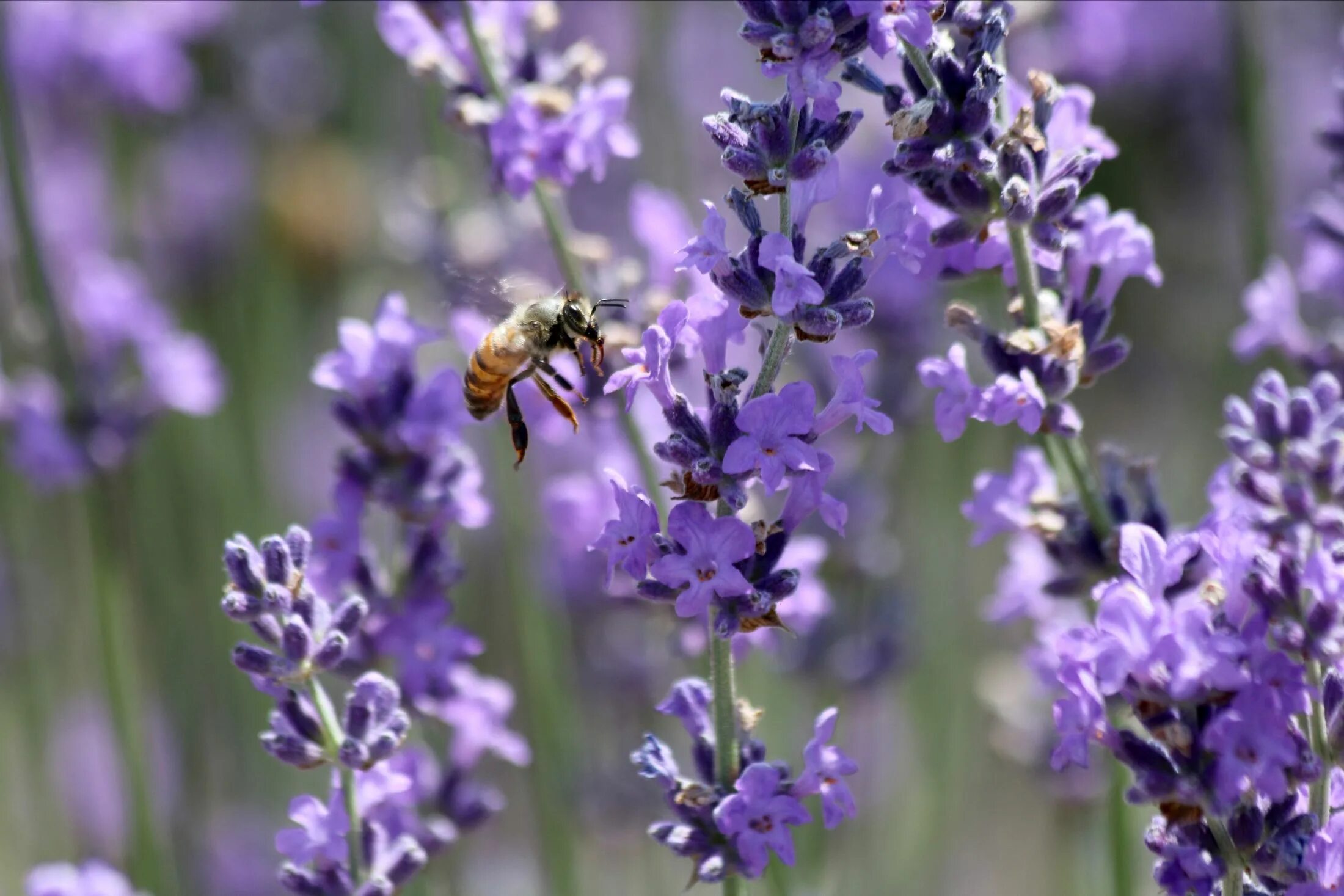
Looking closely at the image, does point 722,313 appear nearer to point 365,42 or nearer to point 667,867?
point 667,867

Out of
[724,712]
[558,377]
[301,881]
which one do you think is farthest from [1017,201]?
[301,881]

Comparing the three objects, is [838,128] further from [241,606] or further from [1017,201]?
[241,606]

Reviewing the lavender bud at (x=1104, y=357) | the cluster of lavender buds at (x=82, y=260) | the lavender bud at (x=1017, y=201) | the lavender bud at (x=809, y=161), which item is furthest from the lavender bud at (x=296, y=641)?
the cluster of lavender buds at (x=82, y=260)

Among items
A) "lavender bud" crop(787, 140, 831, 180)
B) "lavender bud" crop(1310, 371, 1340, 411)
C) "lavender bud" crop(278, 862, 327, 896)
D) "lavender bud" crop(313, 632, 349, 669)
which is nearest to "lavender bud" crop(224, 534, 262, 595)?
"lavender bud" crop(313, 632, 349, 669)

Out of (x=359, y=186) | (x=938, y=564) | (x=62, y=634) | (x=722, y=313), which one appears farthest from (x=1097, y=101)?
(x=62, y=634)

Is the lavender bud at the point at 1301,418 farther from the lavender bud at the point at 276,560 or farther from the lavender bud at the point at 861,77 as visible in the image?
the lavender bud at the point at 276,560

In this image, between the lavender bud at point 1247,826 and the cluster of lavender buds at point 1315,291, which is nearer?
the lavender bud at point 1247,826
